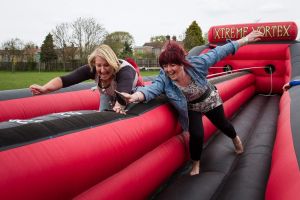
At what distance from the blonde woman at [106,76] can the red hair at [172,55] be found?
26 cm

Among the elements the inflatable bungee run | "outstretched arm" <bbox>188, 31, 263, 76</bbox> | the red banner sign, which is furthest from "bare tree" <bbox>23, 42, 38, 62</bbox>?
"outstretched arm" <bbox>188, 31, 263, 76</bbox>

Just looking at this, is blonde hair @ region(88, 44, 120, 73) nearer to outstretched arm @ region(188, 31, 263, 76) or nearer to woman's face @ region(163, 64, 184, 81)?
woman's face @ region(163, 64, 184, 81)

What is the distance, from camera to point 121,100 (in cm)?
202

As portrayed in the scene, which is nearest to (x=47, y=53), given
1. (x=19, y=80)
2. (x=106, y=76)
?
(x=19, y=80)

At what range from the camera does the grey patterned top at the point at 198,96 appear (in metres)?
2.27

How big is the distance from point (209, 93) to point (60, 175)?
58.0 inches

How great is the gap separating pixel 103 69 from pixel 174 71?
48 cm

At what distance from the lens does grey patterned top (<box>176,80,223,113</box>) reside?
7.45 ft

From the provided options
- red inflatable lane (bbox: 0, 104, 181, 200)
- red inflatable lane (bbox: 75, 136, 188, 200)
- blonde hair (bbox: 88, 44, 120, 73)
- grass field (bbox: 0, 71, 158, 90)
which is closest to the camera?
red inflatable lane (bbox: 0, 104, 181, 200)

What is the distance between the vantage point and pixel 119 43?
36406 millimetres

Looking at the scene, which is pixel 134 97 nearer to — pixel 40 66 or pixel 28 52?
pixel 40 66

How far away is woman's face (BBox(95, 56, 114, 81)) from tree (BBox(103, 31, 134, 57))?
31.1 metres

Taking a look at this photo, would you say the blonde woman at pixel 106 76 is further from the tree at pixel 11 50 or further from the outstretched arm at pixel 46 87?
the tree at pixel 11 50

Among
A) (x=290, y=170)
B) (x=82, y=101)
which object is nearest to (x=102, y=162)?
(x=290, y=170)
